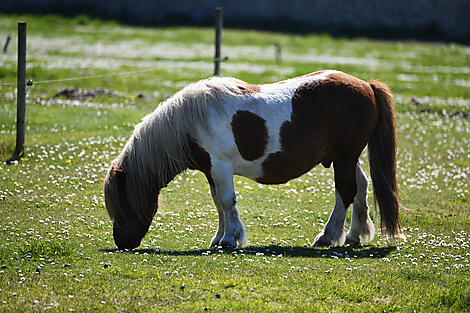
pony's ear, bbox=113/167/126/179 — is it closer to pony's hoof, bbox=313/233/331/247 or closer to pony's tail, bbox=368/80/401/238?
pony's hoof, bbox=313/233/331/247

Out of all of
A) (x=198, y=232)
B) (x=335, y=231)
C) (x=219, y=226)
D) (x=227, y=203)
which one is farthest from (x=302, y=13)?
(x=227, y=203)

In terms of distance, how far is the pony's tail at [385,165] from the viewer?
29.5 feet

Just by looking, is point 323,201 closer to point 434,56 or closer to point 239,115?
point 239,115

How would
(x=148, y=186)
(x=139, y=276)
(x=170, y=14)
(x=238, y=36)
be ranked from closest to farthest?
(x=139, y=276) → (x=148, y=186) → (x=238, y=36) → (x=170, y=14)

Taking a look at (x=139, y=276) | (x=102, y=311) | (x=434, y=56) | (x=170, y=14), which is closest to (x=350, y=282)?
(x=139, y=276)

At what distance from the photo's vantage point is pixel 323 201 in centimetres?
1159

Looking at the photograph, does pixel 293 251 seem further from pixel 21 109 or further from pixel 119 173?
pixel 21 109

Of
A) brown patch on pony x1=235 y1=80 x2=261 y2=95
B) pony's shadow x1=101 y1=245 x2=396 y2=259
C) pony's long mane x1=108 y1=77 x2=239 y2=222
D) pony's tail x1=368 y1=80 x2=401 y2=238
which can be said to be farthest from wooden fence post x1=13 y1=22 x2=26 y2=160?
pony's tail x1=368 y1=80 x2=401 y2=238

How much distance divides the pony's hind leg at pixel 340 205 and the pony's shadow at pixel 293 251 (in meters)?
0.21

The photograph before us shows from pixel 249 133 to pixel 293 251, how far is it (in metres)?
1.69

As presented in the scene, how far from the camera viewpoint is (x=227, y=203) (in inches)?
327

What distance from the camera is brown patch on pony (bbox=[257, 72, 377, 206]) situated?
855cm

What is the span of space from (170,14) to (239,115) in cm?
4796

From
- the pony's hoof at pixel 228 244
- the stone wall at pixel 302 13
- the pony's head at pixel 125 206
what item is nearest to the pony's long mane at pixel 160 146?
the pony's head at pixel 125 206
